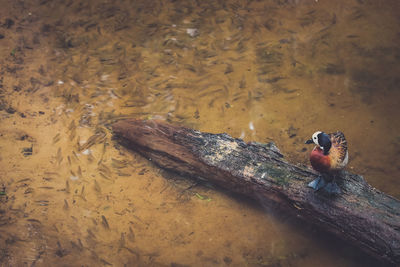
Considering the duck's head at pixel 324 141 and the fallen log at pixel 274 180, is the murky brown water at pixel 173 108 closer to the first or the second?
the fallen log at pixel 274 180

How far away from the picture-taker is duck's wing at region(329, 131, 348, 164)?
8.19 feet

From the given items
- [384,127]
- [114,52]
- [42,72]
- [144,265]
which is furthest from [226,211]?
[42,72]

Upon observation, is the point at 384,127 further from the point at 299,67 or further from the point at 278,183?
the point at 278,183

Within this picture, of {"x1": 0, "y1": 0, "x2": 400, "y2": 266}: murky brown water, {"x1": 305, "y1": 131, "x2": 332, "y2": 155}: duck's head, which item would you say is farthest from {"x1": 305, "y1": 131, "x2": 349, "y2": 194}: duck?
{"x1": 0, "y1": 0, "x2": 400, "y2": 266}: murky brown water

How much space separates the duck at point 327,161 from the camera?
245 cm

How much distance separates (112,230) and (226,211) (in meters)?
1.12

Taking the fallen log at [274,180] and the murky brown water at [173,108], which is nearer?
the fallen log at [274,180]

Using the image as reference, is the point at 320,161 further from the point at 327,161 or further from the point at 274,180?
the point at 274,180

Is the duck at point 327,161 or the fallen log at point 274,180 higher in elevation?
the duck at point 327,161

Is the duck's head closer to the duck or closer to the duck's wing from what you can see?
the duck

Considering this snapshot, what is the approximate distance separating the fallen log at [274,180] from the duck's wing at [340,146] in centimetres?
24

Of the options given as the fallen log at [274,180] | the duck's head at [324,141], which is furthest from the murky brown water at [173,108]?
the duck's head at [324,141]

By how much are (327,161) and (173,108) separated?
6.51 ft

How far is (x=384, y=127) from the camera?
3369 millimetres
